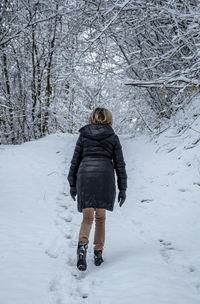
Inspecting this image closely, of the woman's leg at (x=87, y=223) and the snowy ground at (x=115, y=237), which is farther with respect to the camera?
the woman's leg at (x=87, y=223)

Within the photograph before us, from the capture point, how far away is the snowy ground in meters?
2.43

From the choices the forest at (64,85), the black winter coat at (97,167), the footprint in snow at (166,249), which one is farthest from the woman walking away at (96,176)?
the forest at (64,85)

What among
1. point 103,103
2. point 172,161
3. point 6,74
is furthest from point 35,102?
point 172,161

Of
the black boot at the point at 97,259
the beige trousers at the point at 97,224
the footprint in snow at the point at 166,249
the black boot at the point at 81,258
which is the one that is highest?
the beige trousers at the point at 97,224

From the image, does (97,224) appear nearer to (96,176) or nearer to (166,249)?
(96,176)

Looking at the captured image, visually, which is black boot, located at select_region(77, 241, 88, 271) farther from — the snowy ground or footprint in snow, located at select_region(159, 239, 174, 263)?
footprint in snow, located at select_region(159, 239, 174, 263)

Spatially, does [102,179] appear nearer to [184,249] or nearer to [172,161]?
[184,249]

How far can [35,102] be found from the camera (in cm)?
1256

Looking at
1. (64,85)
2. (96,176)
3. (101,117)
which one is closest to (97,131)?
(101,117)

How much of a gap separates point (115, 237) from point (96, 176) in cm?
146

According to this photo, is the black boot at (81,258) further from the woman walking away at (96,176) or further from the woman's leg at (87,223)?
the woman's leg at (87,223)

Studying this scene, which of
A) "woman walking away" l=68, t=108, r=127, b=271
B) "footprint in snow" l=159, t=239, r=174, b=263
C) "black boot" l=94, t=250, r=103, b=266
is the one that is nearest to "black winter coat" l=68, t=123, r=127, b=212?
"woman walking away" l=68, t=108, r=127, b=271

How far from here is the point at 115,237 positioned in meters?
3.92

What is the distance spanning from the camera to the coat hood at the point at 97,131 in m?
3.03
